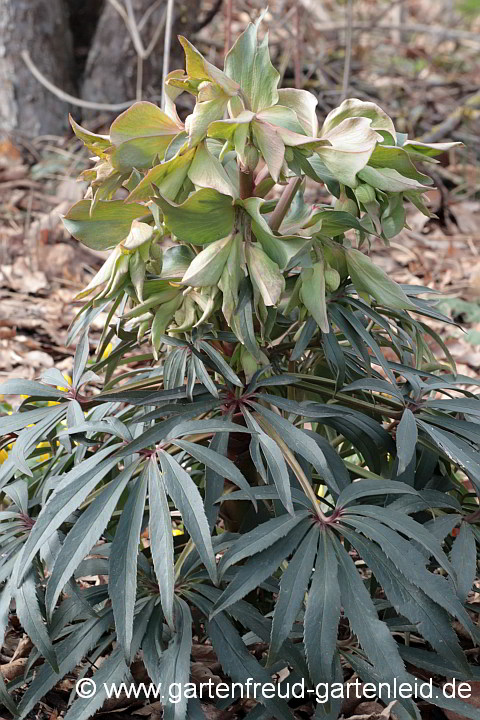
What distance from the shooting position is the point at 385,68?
138 inches

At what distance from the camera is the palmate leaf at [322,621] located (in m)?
0.65

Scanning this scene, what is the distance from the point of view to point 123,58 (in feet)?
9.47

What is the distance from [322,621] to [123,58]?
105 inches

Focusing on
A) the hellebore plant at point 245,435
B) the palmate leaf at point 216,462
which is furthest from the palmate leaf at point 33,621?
the palmate leaf at point 216,462

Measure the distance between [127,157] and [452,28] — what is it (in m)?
3.89

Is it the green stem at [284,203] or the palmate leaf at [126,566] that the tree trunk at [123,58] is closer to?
the green stem at [284,203]

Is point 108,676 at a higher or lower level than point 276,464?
lower

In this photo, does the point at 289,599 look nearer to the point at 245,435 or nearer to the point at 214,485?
the point at 214,485

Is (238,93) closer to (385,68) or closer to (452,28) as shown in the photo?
(385,68)

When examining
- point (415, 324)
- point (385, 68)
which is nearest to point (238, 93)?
point (415, 324)

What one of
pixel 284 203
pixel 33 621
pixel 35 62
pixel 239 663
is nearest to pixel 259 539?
pixel 239 663

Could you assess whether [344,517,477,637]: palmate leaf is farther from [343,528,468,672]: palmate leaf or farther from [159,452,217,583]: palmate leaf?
[159,452,217,583]: palmate leaf

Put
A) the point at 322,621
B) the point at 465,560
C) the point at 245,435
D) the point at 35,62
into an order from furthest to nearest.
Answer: the point at 35,62
the point at 245,435
the point at 465,560
the point at 322,621

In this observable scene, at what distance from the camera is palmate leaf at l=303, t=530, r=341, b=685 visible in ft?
2.14
